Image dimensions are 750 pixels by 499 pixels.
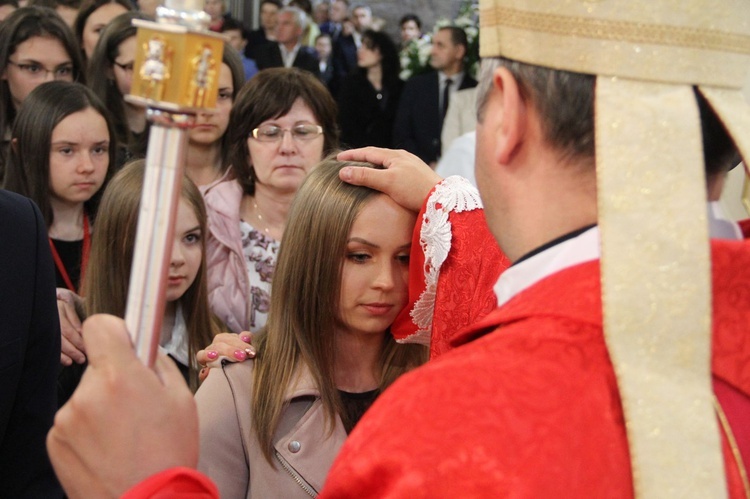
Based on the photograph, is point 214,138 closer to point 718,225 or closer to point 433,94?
point 718,225

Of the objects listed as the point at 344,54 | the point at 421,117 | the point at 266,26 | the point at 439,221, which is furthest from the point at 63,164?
the point at 344,54

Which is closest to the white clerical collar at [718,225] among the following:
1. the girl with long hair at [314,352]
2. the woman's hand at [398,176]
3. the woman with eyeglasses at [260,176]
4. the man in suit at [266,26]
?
the woman's hand at [398,176]

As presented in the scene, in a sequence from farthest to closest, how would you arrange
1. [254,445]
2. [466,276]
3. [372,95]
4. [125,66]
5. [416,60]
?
1. [416,60]
2. [372,95]
3. [125,66]
4. [254,445]
5. [466,276]

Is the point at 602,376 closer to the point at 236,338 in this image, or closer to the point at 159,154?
the point at 159,154

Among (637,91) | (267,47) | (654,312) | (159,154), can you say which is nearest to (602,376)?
(654,312)

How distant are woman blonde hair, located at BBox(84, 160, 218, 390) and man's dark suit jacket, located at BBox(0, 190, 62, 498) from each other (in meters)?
1.10

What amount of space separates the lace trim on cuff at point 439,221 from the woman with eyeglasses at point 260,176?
1.38 metres

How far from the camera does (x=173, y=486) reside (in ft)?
4.29

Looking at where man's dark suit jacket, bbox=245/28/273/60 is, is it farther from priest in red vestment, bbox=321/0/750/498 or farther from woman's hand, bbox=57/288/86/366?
priest in red vestment, bbox=321/0/750/498

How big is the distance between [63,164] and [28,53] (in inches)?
40.0

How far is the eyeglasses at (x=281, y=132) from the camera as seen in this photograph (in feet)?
12.9

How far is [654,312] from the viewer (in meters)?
1.34

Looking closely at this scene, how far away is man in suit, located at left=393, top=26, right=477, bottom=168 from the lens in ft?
27.9

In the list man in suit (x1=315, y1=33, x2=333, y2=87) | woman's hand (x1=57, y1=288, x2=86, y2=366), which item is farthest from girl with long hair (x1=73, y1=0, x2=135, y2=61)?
man in suit (x1=315, y1=33, x2=333, y2=87)
